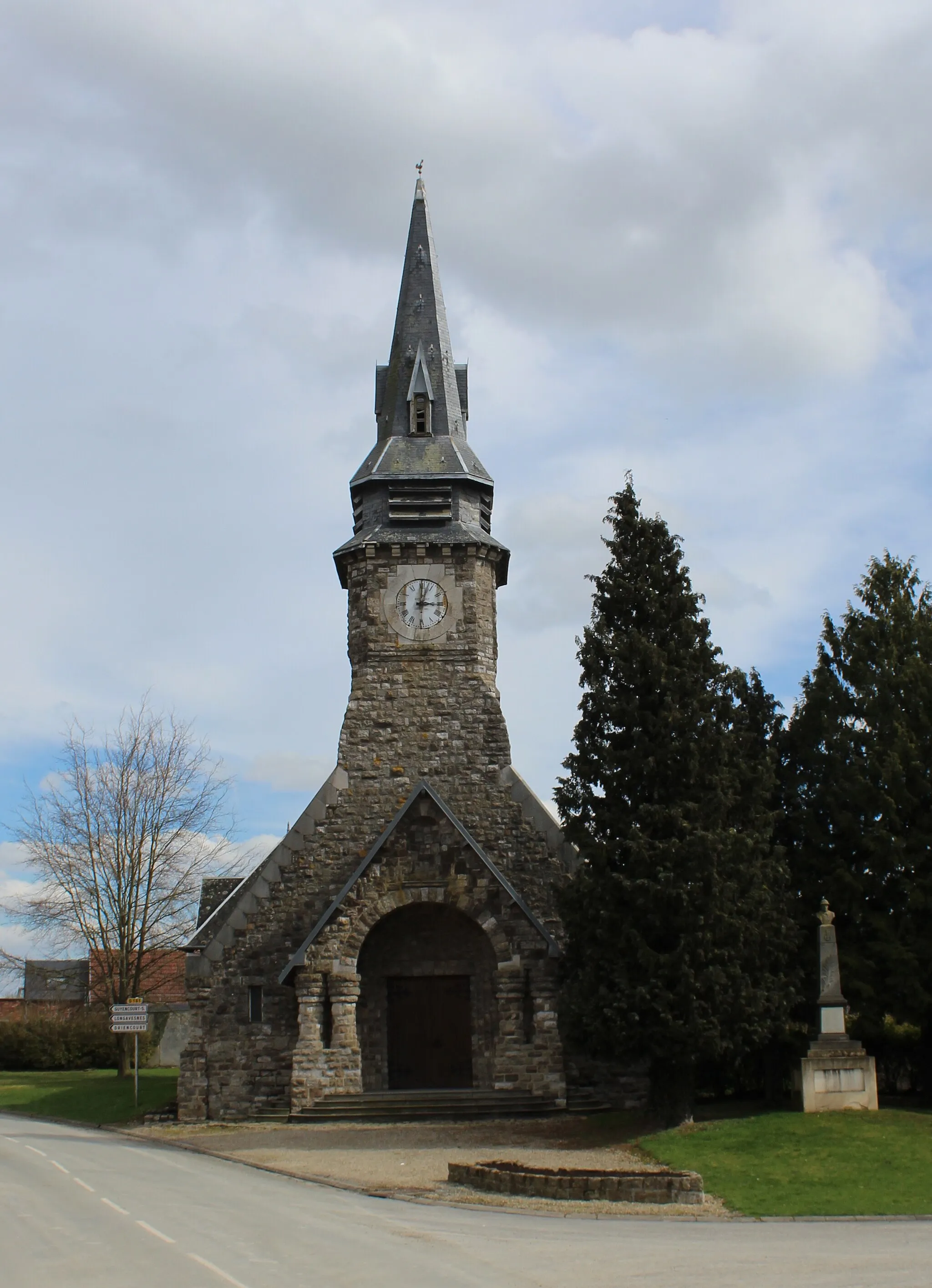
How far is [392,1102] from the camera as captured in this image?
23562 mm

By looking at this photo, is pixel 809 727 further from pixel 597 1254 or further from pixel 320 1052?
pixel 597 1254

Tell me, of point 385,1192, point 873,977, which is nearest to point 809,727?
point 873,977

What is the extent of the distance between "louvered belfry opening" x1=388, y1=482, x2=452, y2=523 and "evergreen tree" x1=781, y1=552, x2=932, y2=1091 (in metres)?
9.10

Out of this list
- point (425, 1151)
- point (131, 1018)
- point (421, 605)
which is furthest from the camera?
point (421, 605)

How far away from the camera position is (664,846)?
800 inches

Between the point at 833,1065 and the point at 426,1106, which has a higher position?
the point at 833,1065

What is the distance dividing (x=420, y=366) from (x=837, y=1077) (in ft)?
63.0

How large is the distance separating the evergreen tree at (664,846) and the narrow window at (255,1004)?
23.4 feet

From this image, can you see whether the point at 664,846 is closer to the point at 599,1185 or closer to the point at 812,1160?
the point at 812,1160

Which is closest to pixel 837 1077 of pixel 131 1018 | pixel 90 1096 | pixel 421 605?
pixel 421 605

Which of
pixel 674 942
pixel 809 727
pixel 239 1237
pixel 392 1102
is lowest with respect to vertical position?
pixel 392 1102

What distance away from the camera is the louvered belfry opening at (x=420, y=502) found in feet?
97.5

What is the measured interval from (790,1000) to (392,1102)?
7.52 metres

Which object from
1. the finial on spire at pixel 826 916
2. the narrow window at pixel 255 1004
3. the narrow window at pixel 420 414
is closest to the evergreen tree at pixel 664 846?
the finial on spire at pixel 826 916
